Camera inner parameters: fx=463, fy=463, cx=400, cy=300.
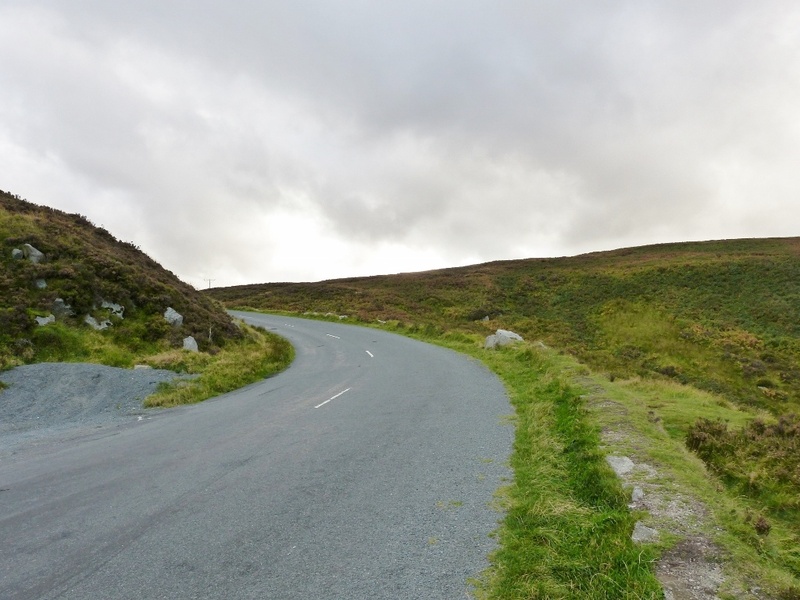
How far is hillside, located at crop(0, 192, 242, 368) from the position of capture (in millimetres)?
17094

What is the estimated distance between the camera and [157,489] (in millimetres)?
6613

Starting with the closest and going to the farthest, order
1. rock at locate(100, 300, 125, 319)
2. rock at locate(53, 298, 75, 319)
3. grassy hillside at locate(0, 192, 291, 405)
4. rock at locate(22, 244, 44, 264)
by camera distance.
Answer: grassy hillside at locate(0, 192, 291, 405)
rock at locate(53, 298, 75, 319)
rock at locate(100, 300, 125, 319)
rock at locate(22, 244, 44, 264)

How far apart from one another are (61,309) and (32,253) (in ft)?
14.5

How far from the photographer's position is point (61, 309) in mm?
19078

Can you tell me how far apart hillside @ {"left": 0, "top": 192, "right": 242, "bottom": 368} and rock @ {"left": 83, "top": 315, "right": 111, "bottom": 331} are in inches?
5.9

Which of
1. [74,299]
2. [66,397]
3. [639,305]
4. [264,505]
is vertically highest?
[74,299]

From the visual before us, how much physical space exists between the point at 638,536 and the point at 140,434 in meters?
9.83

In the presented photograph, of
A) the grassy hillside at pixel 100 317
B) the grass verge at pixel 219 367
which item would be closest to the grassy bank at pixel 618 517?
the grass verge at pixel 219 367

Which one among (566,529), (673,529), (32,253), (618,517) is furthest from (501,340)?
(32,253)

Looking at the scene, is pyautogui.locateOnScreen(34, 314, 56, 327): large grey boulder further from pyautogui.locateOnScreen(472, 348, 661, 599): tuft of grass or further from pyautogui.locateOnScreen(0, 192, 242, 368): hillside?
pyautogui.locateOnScreen(472, 348, 661, 599): tuft of grass

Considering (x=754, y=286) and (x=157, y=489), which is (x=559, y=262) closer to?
(x=754, y=286)

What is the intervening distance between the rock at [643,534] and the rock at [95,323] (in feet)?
68.8

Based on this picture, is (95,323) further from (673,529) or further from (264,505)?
(673,529)

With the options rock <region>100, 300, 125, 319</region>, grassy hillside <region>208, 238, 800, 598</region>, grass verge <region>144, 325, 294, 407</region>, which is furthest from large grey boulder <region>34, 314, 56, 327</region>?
grassy hillside <region>208, 238, 800, 598</region>
